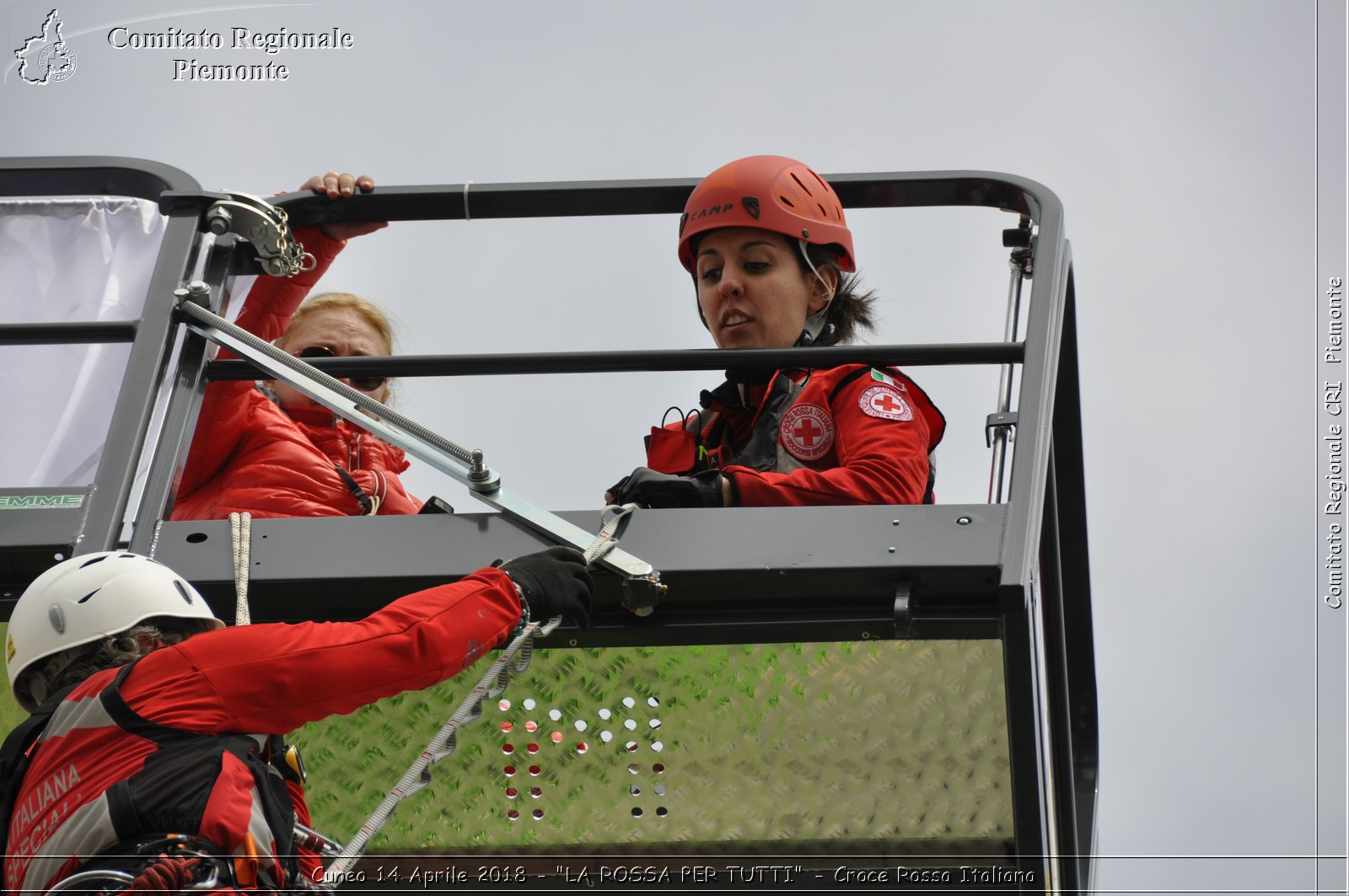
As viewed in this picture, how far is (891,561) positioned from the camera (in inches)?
145

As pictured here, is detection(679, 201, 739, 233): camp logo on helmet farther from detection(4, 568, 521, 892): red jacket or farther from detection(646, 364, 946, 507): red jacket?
detection(4, 568, 521, 892): red jacket

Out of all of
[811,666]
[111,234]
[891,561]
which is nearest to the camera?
[891,561]

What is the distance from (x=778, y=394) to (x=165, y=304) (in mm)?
1514

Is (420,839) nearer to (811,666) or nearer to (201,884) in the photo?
(811,666)

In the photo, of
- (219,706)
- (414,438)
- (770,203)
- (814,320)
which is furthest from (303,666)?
(814,320)

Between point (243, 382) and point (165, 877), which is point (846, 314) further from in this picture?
point (165, 877)

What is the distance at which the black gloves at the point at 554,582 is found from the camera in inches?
140

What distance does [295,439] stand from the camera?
5.10 meters

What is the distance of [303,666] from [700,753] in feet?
4.21

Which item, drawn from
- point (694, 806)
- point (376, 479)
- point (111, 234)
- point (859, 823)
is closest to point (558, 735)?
point (694, 806)

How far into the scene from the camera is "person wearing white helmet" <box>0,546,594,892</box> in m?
3.00

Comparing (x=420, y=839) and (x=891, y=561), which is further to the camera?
(x=420, y=839)

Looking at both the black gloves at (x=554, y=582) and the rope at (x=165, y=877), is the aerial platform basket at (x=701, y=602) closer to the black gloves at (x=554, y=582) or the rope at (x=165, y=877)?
the black gloves at (x=554, y=582)

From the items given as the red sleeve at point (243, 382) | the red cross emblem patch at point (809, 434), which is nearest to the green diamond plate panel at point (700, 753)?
the red cross emblem patch at point (809, 434)
